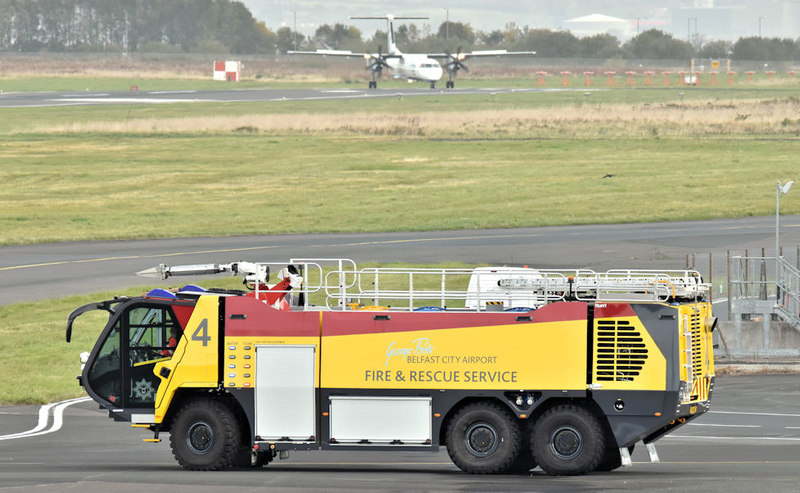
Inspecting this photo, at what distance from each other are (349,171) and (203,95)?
76170mm

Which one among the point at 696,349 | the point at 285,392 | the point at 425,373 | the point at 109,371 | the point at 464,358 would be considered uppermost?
the point at 696,349

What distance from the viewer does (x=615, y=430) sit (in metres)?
19.8

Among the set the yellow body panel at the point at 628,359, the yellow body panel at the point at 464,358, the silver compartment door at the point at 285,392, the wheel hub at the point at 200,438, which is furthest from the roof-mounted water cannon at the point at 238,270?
the yellow body panel at the point at 628,359

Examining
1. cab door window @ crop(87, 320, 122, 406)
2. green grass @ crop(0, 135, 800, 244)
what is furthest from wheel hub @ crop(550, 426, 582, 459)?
green grass @ crop(0, 135, 800, 244)

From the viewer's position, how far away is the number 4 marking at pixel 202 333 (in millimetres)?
20406

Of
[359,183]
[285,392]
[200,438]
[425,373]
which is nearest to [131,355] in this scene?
[200,438]

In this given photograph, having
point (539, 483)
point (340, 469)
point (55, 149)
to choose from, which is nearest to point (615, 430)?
point (539, 483)

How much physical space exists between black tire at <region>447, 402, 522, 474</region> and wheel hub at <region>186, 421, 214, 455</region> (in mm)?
4156

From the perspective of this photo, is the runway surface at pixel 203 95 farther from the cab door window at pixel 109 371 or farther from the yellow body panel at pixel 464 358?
the yellow body panel at pixel 464 358

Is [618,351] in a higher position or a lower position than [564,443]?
higher

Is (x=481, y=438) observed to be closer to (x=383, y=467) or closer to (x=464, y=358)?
(x=464, y=358)

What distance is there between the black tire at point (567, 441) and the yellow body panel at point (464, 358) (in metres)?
0.51

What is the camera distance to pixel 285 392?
20.2 metres
